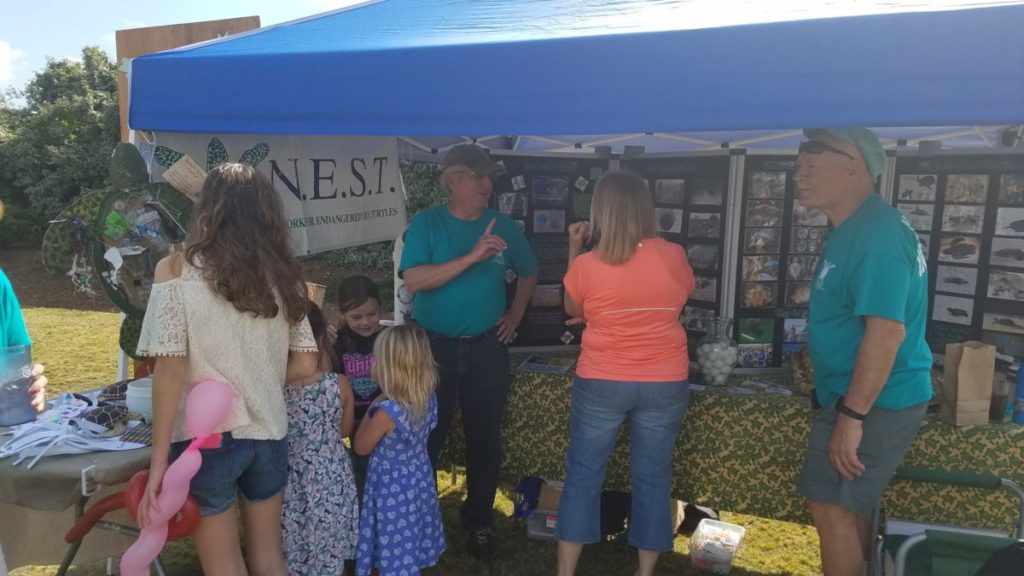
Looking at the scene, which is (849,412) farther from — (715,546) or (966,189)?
(966,189)

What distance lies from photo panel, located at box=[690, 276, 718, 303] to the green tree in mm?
12272

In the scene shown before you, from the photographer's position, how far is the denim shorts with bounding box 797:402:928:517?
1.93m

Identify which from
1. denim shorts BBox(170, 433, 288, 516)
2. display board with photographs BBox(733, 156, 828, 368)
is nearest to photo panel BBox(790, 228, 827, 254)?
display board with photographs BBox(733, 156, 828, 368)

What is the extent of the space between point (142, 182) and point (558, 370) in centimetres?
182

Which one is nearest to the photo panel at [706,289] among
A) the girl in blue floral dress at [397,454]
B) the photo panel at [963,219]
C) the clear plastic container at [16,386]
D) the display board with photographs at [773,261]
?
the display board with photographs at [773,261]

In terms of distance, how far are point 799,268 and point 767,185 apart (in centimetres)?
41

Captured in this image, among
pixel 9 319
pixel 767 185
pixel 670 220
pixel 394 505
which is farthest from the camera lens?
pixel 670 220

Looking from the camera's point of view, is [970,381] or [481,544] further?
[481,544]

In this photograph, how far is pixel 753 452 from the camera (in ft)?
8.96

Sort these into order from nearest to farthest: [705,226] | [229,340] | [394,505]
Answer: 1. [229,340]
2. [394,505]
3. [705,226]

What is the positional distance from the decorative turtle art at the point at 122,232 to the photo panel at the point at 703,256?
2.18 metres

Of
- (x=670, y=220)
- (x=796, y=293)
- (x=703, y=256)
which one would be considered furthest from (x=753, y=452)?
(x=670, y=220)

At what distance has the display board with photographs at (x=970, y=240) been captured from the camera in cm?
275

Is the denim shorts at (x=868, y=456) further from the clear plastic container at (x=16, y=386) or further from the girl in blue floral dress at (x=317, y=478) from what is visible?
the clear plastic container at (x=16, y=386)
